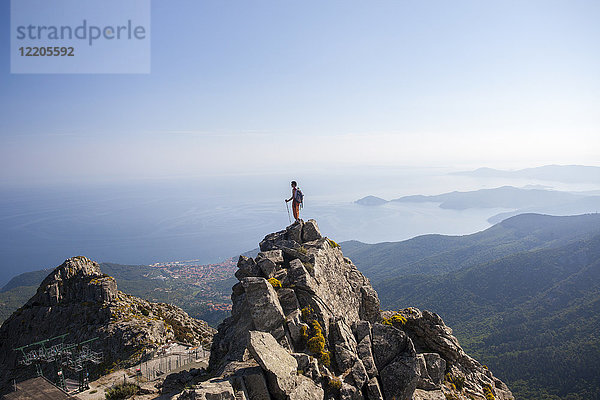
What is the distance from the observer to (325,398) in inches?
532

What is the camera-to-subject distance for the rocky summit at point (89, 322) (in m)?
36.8

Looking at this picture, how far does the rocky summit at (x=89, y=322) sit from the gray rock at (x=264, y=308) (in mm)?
25713

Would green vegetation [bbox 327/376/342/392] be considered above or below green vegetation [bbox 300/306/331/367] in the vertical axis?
below

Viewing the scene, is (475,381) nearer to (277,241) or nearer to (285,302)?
(285,302)

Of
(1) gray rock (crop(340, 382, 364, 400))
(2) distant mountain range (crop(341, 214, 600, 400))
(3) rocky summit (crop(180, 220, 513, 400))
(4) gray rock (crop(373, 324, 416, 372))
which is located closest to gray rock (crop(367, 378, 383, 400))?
(3) rocky summit (crop(180, 220, 513, 400))

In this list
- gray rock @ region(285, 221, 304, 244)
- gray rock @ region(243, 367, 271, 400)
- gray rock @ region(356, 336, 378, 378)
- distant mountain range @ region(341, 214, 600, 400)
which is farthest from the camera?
distant mountain range @ region(341, 214, 600, 400)

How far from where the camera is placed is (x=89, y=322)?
40.8 m

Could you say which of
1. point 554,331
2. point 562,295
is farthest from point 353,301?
point 562,295

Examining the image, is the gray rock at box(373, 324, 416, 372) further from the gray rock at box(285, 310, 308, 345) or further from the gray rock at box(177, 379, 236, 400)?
the gray rock at box(177, 379, 236, 400)

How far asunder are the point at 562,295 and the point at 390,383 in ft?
600

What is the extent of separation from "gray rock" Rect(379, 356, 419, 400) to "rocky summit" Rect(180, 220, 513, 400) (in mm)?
47

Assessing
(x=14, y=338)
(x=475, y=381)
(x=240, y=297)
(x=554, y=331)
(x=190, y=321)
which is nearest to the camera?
(x=240, y=297)

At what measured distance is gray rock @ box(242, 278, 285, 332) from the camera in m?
16.2

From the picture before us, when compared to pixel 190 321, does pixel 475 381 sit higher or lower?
higher
